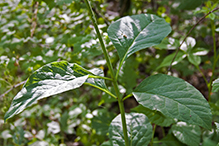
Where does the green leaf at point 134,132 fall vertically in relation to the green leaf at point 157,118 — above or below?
above

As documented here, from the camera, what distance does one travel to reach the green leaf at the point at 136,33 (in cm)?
78

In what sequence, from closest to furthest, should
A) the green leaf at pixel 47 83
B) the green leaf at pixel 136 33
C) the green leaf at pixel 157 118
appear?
the green leaf at pixel 47 83 < the green leaf at pixel 136 33 < the green leaf at pixel 157 118

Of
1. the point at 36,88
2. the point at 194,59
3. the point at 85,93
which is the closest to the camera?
the point at 36,88

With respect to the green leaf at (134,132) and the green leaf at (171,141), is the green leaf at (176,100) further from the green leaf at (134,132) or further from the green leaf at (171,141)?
the green leaf at (171,141)

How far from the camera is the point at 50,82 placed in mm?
628

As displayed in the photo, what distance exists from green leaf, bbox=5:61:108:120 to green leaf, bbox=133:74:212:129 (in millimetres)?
256

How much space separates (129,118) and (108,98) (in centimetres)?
37

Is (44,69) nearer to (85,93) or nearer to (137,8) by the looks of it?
(137,8)

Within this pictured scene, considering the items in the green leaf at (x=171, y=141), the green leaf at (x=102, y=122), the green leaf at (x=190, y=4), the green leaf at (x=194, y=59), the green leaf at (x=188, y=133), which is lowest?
the green leaf at (x=171, y=141)

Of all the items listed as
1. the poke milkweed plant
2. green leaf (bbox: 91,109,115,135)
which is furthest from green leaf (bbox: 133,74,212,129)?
green leaf (bbox: 91,109,115,135)

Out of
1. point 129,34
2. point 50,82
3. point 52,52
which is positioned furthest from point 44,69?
point 52,52

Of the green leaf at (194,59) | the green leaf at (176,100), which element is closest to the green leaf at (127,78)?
the green leaf at (194,59)

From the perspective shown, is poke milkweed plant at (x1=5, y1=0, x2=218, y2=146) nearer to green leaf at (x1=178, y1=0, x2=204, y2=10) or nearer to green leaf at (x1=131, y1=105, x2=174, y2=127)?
green leaf at (x1=131, y1=105, x2=174, y2=127)

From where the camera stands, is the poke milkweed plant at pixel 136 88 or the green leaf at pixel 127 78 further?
the green leaf at pixel 127 78
